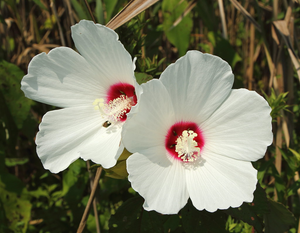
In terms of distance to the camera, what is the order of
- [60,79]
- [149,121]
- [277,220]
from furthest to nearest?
1. [277,220]
2. [60,79]
3. [149,121]

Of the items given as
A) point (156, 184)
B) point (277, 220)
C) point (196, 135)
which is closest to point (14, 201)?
point (156, 184)

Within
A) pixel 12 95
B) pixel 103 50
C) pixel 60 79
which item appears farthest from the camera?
pixel 12 95

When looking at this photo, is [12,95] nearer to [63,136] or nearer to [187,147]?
[63,136]

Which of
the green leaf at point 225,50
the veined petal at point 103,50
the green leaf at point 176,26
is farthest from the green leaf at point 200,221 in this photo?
the green leaf at point 225,50

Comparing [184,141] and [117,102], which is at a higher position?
[117,102]

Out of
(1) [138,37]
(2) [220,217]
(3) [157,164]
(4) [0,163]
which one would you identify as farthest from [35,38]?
(2) [220,217]

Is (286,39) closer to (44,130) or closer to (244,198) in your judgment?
(244,198)

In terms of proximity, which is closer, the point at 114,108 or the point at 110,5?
the point at 114,108
